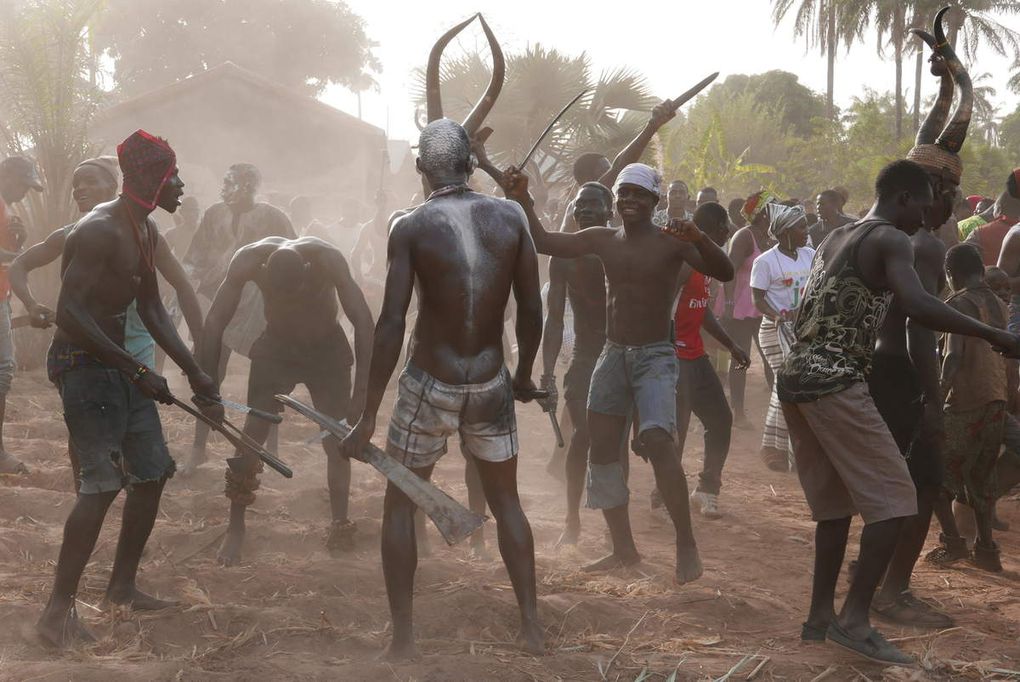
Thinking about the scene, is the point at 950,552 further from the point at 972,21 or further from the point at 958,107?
the point at 972,21

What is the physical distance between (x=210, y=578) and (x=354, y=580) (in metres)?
0.72

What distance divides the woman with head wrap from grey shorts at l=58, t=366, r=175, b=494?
5121mm

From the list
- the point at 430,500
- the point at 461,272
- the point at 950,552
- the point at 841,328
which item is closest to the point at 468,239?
the point at 461,272

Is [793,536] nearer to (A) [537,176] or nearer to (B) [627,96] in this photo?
(A) [537,176]

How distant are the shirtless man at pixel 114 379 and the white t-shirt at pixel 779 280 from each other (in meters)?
4.33

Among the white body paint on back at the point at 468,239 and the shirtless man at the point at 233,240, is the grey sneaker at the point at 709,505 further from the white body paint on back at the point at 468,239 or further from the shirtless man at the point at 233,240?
the white body paint on back at the point at 468,239

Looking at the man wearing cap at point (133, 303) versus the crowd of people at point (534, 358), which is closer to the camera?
the crowd of people at point (534, 358)

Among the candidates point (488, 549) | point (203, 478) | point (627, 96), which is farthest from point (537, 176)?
point (488, 549)

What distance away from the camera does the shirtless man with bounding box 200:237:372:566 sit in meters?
5.61

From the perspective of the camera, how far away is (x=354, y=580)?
4965mm

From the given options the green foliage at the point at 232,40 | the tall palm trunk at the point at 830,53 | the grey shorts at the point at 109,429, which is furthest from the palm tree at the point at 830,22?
the grey shorts at the point at 109,429

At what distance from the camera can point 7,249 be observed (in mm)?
7078

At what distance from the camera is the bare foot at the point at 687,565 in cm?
507

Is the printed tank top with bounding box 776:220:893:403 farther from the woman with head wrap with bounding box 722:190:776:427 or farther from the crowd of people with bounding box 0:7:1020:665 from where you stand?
the woman with head wrap with bounding box 722:190:776:427
